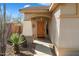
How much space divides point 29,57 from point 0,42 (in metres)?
1.19

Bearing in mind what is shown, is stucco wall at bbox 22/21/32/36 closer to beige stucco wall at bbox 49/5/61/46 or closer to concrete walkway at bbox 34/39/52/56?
concrete walkway at bbox 34/39/52/56

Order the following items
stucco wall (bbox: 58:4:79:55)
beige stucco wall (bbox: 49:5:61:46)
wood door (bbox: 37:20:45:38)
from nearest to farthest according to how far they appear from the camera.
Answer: wood door (bbox: 37:20:45:38), stucco wall (bbox: 58:4:79:55), beige stucco wall (bbox: 49:5:61:46)

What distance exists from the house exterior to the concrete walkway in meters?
0.20

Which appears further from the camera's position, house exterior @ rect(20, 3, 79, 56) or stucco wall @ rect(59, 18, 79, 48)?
stucco wall @ rect(59, 18, 79, 48)

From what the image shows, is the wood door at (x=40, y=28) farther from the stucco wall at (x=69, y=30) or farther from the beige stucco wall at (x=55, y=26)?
the stucco wall at (x=69, y=30)

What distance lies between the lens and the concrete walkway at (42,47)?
6.36m

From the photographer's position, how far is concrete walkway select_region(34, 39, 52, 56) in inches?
250

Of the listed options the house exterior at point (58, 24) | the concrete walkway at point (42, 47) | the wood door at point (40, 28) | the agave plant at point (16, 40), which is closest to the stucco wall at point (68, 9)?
the house exterior at point (58, 24)

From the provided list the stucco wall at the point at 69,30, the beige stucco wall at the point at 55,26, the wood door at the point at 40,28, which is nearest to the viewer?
the wood door at the point at 40,28

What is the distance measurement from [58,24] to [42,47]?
3.51 feet

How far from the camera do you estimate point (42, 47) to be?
6.48 meters

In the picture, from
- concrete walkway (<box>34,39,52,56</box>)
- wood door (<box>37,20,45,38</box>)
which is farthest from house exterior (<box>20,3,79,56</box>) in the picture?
concrete walkway (<box>34,39,52,56</box>)

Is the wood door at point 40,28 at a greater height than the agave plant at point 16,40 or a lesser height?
greater

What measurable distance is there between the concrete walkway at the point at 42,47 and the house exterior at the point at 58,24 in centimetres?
20
